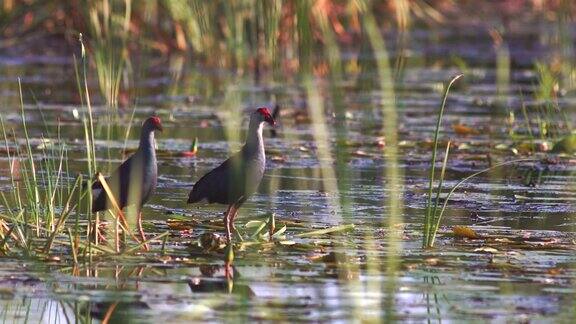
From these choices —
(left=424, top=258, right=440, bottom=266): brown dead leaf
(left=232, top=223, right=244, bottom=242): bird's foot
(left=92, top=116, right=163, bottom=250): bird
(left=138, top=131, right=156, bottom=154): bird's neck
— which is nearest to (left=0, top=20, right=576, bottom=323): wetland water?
(left=424, top=258, right=440, bottom=266): brown dead leaf

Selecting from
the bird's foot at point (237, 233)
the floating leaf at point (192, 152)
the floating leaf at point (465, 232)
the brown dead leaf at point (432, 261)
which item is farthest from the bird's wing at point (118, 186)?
the floating leaf at point (192, 152)

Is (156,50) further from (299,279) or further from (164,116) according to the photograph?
(299,279)

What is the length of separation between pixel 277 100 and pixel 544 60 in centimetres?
630

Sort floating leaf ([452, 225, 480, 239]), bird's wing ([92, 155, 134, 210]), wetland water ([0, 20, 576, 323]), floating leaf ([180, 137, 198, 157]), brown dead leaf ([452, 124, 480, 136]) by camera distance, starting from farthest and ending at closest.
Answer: brown dead leaf ([452, 124, 480, 136]), floating leaf ([180, 137, 198, 157]), floating leaf ([452, 225, 480, 239]), bird's wing ([92, 155, 134, 210]), wetland water ([0, 20, 576, 323])

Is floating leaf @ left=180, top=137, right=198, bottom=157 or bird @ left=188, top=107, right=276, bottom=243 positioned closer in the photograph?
bird @ left=188, top=107, right=276, bottom=243

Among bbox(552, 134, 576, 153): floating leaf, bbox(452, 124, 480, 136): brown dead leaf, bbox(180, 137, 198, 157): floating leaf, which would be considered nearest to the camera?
bbox(180, 137, 198, 157): floating leaf

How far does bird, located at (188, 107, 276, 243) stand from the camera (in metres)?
8.08

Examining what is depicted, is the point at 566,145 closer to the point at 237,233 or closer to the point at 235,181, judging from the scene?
the point at 235,181

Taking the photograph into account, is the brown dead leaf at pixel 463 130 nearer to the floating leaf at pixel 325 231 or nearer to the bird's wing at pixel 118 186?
the floating leaf at pixel 325 231

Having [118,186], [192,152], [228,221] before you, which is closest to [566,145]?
[192,152]

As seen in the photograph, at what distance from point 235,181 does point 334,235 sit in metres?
0.63

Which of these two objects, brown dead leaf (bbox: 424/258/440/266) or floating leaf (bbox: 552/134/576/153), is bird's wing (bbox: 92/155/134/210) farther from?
floating leaf (bbox: 552/134/576/153)

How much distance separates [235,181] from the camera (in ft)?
26.4

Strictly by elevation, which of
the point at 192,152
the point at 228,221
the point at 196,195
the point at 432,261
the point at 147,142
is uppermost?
the point at 147,142
